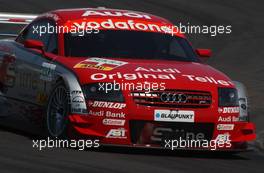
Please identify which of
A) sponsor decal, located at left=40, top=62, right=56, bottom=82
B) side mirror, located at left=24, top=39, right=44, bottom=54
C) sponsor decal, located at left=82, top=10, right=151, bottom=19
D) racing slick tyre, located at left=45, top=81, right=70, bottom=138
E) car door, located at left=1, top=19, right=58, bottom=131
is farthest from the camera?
sponsor decal, located at left=82, top=10, right=151, bottom=19

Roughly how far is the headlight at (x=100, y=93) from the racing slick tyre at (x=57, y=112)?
24 cm

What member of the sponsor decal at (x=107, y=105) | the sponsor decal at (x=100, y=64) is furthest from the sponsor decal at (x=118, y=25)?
the sponsor decal at (x=107, y=105)

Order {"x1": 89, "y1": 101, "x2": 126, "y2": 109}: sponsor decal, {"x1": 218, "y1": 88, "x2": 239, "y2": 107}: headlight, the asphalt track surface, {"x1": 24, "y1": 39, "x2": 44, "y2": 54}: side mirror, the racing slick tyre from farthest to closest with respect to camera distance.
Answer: {"x1": 24, "y1": 39, "x2": 44, "y2": 54}: side mirror < {"x1": 218, "y1": 88, "x2": 239, "y2": 107}: headlight < the racing slick tyre < {"x1": 89, "y1": 101, "x2": 126, "y2": 109}: sponsor decal < the asphalt track surface

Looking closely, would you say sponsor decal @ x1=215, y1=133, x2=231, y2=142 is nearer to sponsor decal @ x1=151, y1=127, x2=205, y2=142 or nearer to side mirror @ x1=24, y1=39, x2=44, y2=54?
sponsor decal @ x1=151, y1=127, x2=205, y2=142

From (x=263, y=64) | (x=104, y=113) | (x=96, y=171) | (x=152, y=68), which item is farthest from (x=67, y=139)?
(x=263, y=64)

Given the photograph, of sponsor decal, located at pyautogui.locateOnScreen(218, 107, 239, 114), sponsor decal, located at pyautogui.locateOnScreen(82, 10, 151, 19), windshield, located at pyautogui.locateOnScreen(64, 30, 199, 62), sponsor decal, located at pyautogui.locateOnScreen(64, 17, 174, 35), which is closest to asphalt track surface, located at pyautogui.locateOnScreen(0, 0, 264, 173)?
sponsor decal, located at pyautogui.locateOnScreen(218, 107, 239, 114)

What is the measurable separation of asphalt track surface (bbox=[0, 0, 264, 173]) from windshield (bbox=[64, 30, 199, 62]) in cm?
119

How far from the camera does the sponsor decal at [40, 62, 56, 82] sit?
1153 centimetres

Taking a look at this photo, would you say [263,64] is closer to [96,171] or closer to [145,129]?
[145,129]

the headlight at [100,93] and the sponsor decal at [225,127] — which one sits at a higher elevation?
the headlight at [100,93]

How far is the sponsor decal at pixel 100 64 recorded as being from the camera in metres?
11.1

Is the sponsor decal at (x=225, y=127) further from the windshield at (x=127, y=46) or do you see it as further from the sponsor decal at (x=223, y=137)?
the windshield at (x=127, y=46)

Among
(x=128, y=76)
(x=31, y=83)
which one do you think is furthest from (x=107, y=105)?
(x=31, y=83)

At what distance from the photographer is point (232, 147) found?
11195 mm
